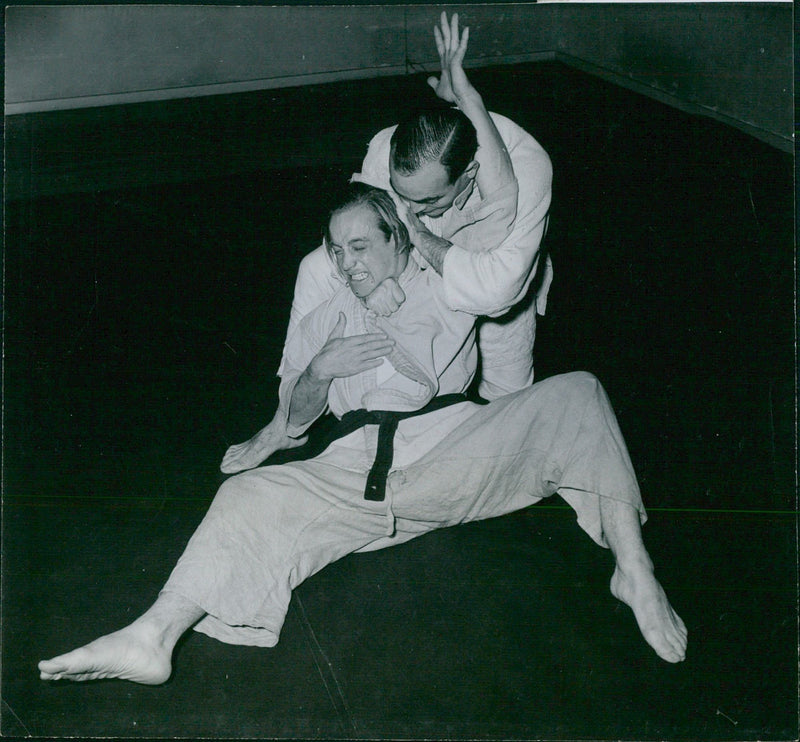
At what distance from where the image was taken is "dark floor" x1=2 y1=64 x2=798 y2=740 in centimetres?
199

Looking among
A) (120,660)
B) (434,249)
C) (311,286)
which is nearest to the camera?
(120,660)

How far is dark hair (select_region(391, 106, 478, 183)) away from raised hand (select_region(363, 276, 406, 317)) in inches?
10.1

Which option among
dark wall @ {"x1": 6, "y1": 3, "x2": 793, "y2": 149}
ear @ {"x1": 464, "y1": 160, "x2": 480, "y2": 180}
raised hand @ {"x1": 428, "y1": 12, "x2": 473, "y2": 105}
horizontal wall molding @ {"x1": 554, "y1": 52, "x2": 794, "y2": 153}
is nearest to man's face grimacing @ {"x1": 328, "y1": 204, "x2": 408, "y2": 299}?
ear @ {"x1": 464, "y1": 160, "x2": 480, "y2": 180}

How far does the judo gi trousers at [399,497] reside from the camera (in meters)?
1.94

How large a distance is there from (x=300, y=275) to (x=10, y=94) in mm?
868

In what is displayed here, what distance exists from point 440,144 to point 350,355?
525 mm

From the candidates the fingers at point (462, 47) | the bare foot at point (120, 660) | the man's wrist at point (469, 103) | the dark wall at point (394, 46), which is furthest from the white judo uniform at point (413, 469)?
the dark wall at point (394, 46)

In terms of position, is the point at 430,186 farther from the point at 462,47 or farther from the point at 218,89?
the point at 218,89

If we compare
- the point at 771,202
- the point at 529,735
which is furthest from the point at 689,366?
the point at 529,735

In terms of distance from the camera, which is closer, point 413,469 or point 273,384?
point 413,469

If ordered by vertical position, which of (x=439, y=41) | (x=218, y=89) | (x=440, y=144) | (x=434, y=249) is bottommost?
(x=434, y=249)

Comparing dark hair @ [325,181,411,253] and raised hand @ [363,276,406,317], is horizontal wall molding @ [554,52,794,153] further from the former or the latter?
raised hand @ [363,276,406,317]

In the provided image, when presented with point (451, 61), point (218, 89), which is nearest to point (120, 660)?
point (218, 89)

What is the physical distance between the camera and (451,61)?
1.99m
